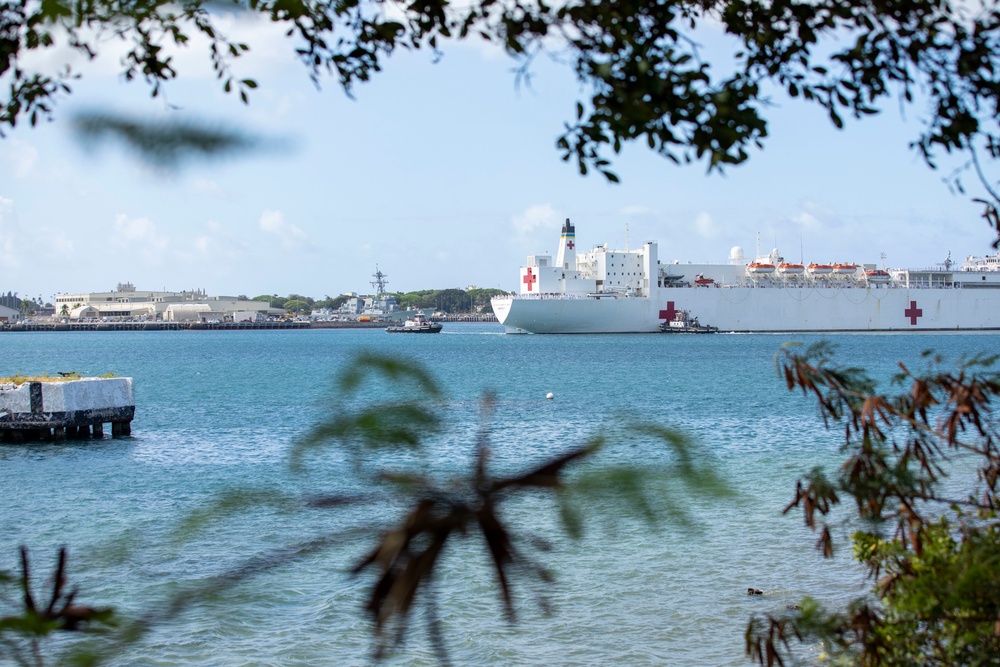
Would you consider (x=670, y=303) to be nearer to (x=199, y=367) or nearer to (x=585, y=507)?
(x=199, y=367)

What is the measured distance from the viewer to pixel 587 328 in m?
58.9

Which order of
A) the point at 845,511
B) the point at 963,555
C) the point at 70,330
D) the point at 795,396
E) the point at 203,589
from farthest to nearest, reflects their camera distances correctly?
the point at 70,330 → the point at 795,396 → the point at 845,511 → the point at 963,555 → the point at 203,589

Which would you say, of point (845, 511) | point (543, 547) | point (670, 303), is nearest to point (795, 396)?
point (845, 511)

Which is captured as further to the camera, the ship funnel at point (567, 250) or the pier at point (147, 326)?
the pier at point (147, 326)

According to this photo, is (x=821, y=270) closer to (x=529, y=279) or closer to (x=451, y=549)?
(x=529, y=279)

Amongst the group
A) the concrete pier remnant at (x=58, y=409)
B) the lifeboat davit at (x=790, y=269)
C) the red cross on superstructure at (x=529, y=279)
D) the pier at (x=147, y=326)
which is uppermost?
the lifeboat davit at (x=790, y=269)

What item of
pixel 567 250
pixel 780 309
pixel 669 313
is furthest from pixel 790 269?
pixel 567 250

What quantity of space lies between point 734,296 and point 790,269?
3793 mm

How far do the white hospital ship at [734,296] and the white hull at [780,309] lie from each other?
0.06 meters

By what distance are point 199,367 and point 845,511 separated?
118 ft

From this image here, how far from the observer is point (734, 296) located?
57219 millimetres

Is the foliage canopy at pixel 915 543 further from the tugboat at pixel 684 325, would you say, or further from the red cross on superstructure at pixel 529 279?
the tugboat at pixel 684 325

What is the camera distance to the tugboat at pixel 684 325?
57469mm

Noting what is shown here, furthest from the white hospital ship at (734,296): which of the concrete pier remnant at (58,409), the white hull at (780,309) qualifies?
the concrete pier remnant at (58,409)
